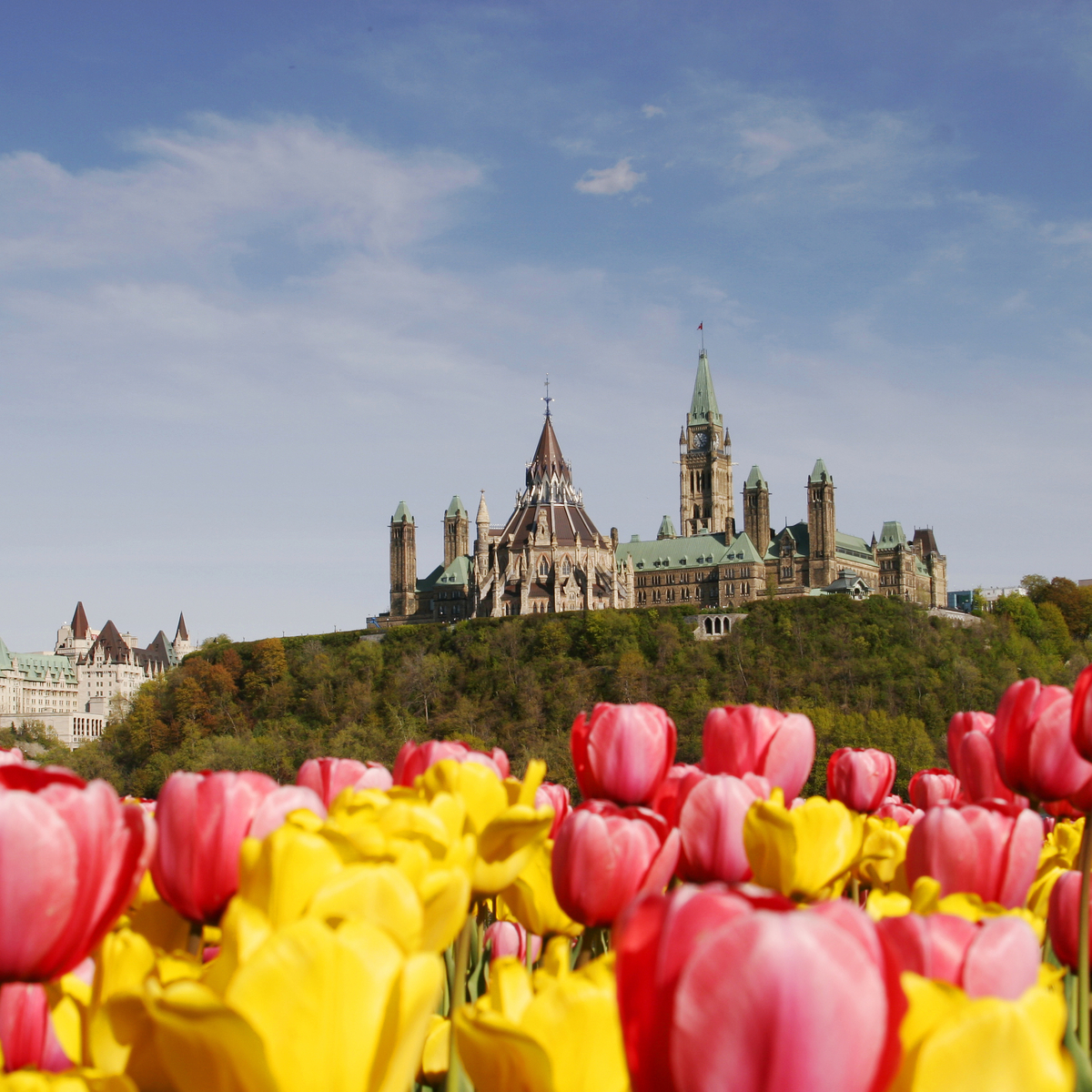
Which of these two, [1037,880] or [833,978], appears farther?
[1037,880]

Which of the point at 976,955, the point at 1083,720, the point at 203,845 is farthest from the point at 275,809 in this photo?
the point at 1083,720

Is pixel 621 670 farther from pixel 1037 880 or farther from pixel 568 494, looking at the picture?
pixel 1037 880

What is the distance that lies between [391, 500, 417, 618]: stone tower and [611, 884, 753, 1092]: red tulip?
340 feet

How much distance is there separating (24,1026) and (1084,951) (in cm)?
189

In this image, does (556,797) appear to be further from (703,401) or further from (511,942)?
(703,401)

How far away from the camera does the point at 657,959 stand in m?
1.36

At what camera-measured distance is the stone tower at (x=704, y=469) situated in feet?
388

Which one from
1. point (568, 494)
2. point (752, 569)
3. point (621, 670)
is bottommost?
point (621, 670)

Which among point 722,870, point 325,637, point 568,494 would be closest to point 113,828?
point 722,870

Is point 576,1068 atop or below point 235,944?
below

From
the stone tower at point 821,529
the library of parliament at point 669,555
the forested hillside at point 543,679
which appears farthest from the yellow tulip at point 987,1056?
the stone tower at point 821,529

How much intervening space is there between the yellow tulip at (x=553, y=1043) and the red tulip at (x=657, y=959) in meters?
0.22

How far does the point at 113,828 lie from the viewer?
1909 mm

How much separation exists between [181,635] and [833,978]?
147684 mm
